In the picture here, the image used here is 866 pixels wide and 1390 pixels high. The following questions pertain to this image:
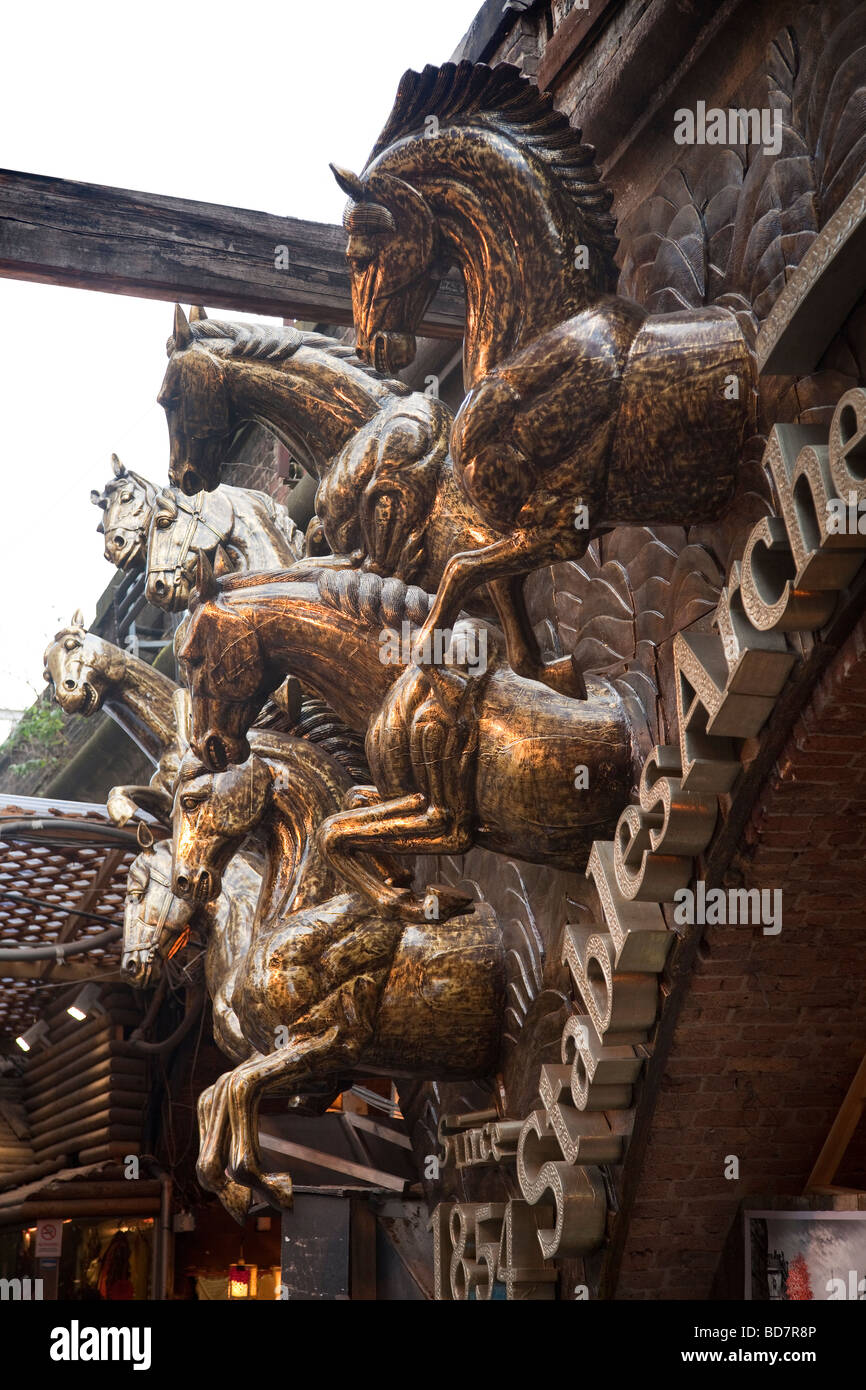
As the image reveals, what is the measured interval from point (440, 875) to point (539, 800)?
1531mm

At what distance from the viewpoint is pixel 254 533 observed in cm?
550

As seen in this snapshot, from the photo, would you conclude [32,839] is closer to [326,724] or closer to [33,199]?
[326,724]

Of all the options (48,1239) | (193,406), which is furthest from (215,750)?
(48,1239)

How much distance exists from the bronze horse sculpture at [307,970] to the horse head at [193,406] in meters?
0.88

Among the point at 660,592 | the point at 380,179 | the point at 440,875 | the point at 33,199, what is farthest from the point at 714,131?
the point at 440,875

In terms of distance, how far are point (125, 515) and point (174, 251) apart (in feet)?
5.70

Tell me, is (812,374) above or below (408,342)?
below

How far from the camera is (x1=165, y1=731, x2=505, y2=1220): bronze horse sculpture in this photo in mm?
3727

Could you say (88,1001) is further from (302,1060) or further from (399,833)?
(399,833)

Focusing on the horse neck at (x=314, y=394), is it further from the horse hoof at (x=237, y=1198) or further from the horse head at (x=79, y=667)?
the horse head at (x=79, y=667)

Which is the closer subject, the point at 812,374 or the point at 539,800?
the point at 812,374

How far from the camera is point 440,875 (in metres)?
4.85

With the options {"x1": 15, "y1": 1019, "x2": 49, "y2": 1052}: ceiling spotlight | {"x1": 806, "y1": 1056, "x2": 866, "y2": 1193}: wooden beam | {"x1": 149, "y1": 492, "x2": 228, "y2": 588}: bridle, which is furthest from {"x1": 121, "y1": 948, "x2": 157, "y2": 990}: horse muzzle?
{"x1": 15, "y1": 1019, "x2": 49, "y2": 1052}: ceiling spotlight

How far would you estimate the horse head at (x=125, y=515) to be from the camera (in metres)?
5.66
